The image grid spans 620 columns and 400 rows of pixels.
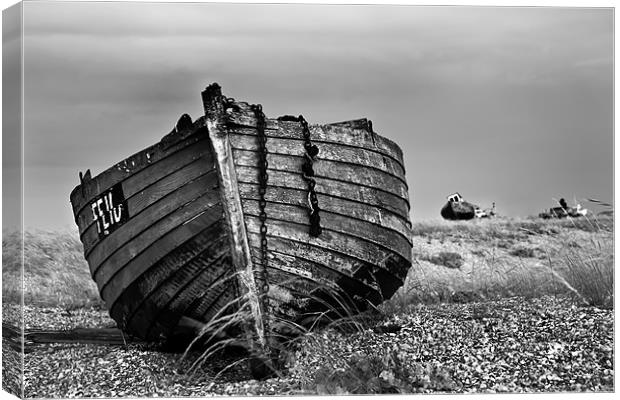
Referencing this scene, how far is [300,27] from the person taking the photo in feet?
20.6

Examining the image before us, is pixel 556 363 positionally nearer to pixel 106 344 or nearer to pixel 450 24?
pixel 450 24

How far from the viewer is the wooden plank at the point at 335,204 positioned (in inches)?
235

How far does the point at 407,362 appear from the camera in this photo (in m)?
6.27

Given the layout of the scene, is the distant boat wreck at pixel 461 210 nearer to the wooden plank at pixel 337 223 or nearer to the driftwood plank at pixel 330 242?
the wooden plank at pixel 337 223

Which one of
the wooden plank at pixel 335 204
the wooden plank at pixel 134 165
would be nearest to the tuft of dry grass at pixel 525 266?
the wooden plank at pixel 335 204

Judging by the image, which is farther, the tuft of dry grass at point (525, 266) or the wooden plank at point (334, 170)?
the tuft of dry grass at point (525, 266)

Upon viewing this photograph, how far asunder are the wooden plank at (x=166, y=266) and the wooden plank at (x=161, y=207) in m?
0.21

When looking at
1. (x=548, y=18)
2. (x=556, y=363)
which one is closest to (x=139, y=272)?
(x=556, y=363)

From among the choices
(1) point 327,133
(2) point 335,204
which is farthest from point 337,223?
(1) point 327,133

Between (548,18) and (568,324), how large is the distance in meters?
2.10

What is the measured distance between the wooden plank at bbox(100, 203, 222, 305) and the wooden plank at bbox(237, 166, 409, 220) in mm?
281

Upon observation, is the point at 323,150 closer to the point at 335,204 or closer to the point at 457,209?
the point at 335,204

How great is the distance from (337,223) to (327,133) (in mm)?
590

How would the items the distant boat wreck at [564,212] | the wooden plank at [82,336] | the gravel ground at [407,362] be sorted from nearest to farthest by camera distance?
the gravel ground at [407,362]
the distant boat wreck at [564,212]
the wooden plank at [82,336]
